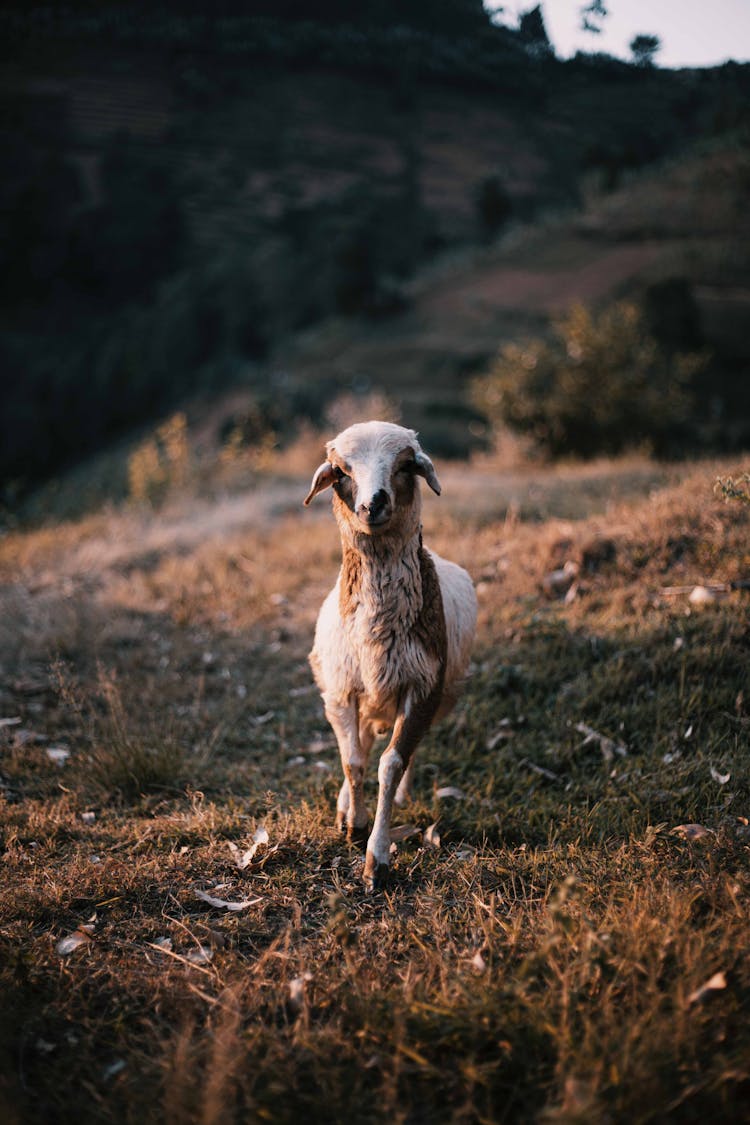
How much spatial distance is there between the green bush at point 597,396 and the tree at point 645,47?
215 inches

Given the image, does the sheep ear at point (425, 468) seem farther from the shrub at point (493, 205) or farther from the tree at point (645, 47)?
the shrub at point (493, 205)

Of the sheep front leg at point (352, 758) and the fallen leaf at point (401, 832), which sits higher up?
the sheep front leg at point (352, 758)

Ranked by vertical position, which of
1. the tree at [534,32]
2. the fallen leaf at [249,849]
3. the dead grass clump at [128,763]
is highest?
the tree at [534,32]

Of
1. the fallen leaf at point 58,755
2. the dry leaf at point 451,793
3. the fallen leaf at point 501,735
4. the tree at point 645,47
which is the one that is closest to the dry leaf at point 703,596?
the fallen leaf at point 501,735

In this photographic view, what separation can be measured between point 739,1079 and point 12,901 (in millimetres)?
2824

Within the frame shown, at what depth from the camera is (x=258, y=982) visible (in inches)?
97.3

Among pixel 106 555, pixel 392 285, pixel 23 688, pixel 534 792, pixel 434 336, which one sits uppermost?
pixel 392 285

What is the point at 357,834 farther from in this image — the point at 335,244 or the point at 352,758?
the point at 335,244

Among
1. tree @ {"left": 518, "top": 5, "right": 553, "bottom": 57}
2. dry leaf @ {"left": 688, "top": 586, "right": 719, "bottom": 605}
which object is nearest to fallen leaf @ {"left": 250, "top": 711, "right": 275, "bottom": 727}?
dry leaf @ {"left": 688, "top": 586, "right": 719, "bottom": 605}

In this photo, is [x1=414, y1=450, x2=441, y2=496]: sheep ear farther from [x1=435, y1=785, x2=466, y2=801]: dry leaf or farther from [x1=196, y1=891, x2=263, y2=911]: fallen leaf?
[x1=196, y1=891, x2=263, y2=911]: fallen leaf

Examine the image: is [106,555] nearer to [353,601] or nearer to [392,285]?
[353,601]

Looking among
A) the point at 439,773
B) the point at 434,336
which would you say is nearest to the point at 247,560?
the point at 439,773

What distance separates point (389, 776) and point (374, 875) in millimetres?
450

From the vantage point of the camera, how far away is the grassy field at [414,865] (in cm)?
208
